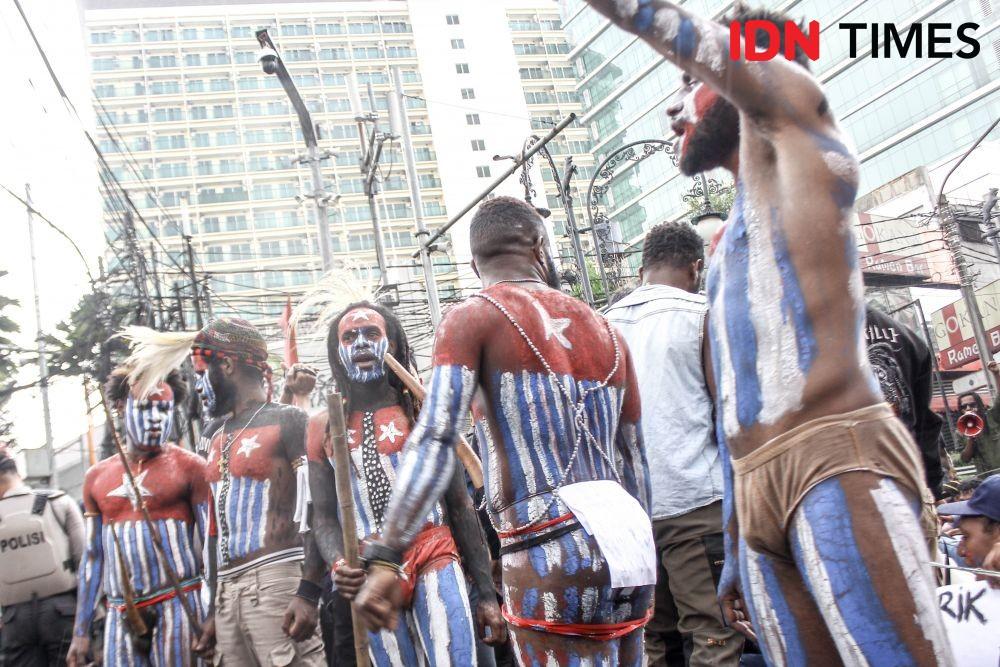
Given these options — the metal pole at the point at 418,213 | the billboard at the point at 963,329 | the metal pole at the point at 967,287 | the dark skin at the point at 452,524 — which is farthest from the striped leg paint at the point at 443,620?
the billboard at the point at 963,329

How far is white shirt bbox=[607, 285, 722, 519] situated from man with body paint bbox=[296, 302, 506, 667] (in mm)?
895

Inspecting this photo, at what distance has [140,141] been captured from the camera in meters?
62.8

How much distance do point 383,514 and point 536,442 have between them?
146 centimetres

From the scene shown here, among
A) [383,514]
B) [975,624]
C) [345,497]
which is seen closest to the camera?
[345,497]

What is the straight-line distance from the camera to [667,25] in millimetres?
1899

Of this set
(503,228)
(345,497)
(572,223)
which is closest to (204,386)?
(345,497)

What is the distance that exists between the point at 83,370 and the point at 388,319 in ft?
15.4

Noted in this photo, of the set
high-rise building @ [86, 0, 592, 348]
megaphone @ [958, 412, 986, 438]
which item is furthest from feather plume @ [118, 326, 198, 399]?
high-rise building @ [86, 0, 592, 348]

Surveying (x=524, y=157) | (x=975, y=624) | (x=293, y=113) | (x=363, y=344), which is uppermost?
(x=293, y=113)

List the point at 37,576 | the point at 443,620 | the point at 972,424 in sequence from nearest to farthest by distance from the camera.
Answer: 1. the point at 443,620
2. the point at 37,576
3. the point at 972,424

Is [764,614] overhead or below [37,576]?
below

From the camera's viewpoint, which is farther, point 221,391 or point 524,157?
point 524,157

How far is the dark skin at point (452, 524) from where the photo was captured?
3.81 meters

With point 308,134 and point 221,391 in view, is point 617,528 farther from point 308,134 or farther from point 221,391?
point 308,134
